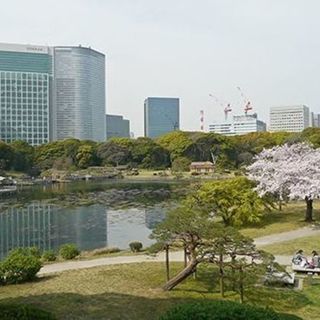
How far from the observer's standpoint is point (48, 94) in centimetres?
14062

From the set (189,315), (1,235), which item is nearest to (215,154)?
(1,235)

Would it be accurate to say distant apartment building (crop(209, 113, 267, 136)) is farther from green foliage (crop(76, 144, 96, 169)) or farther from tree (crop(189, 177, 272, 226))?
tree (crop(189, 177, 272, 226))

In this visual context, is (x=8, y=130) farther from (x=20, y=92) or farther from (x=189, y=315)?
(x=189, y=315)

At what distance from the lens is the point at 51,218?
116 feet

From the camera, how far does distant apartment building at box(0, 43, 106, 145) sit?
135250 mm

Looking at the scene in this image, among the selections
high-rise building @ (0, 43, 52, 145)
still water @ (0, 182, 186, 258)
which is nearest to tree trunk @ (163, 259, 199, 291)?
still water @ (0, 182, 186, 258)

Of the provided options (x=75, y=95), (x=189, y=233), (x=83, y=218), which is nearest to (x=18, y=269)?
(x=189, y=233)

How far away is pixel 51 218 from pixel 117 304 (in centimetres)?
2534

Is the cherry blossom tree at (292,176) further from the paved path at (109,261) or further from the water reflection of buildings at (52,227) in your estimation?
the water reflection of buildings at (52,227)

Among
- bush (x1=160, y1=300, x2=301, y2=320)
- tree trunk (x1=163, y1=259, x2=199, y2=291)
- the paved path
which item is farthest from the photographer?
the paved path

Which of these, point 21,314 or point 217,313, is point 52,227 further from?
point 217,313

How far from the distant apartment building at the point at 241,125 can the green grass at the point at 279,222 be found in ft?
500

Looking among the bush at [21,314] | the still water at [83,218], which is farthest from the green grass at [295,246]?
the bush at [21,314]

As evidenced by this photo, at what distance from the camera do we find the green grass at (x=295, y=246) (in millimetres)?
17480
